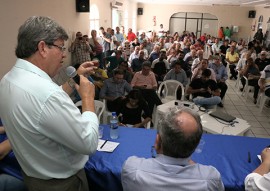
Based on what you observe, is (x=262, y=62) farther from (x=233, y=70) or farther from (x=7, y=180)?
(x=7, y=180)

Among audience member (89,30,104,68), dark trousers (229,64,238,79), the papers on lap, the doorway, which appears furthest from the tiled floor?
the doorway

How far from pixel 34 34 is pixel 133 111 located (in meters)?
2.34

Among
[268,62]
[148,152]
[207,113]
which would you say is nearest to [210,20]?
[268,62]

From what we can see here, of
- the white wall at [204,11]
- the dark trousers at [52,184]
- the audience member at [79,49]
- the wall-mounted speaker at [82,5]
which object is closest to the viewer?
the dark trousers at [52,184]

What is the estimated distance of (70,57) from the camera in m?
5.82

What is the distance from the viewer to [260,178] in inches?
55.5

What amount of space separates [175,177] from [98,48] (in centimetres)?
633

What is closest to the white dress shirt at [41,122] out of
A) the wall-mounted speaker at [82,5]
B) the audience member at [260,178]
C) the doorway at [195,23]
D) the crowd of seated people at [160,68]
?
the audience member at [260,178]

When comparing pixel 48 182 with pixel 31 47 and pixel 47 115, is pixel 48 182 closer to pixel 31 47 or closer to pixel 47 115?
pixel 47 115

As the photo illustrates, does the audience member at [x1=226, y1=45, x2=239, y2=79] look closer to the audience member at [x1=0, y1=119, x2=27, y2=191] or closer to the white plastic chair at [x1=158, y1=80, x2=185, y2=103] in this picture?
the white plastic chair at [x1=158, y1=80, x2=185, y2=103]

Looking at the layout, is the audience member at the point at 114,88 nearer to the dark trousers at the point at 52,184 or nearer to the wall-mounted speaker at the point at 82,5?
the wall-mounted speaker at the point at 82,5

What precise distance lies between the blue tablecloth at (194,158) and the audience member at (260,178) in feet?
0.37

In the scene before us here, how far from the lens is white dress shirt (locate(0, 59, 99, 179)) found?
998 millimetres

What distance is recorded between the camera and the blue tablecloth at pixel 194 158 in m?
1.67
